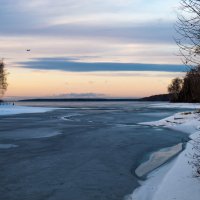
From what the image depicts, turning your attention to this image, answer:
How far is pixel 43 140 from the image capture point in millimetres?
22891

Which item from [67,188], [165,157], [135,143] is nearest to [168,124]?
[135,143]

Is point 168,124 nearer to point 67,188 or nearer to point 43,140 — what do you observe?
point 43,140

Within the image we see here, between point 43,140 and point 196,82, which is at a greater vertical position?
point 196,82

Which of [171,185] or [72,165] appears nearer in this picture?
[171,185]

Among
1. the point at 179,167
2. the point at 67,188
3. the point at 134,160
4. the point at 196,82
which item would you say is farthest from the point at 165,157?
the point at 196,82

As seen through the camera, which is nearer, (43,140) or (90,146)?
(90,146)

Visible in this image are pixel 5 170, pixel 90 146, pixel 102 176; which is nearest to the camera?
pixel 102 176

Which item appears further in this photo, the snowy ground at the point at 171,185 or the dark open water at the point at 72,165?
the dark open water at the point at 72,165

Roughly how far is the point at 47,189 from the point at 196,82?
4368 mm

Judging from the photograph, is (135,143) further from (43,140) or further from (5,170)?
(5,170)

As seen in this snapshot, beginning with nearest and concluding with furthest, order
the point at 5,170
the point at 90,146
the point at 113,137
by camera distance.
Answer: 1. the point at 5,170
2. the point at 90,146
3. the point at 113,137

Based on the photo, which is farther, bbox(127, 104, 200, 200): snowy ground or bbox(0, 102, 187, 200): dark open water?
bbox(0, 102, 187, 200): dark open water

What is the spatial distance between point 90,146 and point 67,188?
9.08m

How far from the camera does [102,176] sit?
42.9 ft
